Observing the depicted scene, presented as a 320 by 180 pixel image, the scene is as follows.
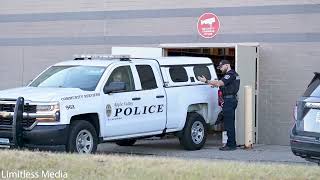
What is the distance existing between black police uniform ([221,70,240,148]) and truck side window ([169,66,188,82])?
85 centimetres

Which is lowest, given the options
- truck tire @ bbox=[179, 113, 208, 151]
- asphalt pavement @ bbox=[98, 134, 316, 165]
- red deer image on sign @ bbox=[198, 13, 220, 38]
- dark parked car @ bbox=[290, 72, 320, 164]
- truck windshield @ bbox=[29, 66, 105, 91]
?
asphalt pavement @ bbox=[98, 134, 316, 165]

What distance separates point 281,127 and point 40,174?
8830mm

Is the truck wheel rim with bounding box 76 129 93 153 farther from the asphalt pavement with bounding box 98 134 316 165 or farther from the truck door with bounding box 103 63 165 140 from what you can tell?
the asphalt pavement with bounding box 98 134 316 165

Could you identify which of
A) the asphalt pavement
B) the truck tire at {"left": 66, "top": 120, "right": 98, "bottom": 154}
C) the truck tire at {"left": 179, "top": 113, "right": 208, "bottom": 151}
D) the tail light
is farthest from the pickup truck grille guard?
the tail light

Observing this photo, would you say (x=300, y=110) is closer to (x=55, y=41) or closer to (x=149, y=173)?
(x=149, y=173)

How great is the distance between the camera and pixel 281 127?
635 inches

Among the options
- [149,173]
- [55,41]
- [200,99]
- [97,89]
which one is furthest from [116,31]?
[149,173]

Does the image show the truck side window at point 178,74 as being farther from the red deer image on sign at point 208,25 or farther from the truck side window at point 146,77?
the red deer image on sign at point 208,25

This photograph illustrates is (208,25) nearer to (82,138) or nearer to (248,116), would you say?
(248,116)

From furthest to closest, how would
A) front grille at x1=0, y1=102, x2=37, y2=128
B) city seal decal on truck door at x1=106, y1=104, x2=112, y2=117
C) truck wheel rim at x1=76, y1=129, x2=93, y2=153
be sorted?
city seal decal on truck door at x1=106, y1=104, x2=112, y2=117, truck wheel rim at x1=76, y1=129, x2=93, y2=153, front grille at x1=0, y1=102, x2=37, y2=128

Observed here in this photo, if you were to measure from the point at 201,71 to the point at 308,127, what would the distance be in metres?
5.30

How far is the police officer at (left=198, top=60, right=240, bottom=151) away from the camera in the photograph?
14438 millimetres

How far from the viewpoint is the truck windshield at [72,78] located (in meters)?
12.8

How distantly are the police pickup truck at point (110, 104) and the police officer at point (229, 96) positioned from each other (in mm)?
592
